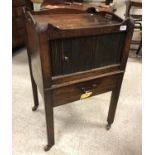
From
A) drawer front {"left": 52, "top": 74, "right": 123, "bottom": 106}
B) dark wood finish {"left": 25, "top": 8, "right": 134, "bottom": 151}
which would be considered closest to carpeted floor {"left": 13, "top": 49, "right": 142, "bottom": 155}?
dark wood finish {"left": 25, "top": 8, "right": 134, "bottom": 151}

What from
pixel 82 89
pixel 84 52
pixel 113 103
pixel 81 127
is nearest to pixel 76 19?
pixel 84 52

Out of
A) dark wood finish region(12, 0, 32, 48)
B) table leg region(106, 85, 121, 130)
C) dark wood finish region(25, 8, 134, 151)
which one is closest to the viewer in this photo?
dark wood finish region(25, 8, 134, 151)

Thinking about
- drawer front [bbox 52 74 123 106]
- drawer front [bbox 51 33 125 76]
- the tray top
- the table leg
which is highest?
the tray top

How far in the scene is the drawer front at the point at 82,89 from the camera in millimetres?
1023

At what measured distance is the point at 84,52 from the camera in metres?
0.94

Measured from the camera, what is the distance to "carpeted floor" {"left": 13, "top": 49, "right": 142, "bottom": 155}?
1281 millimetres

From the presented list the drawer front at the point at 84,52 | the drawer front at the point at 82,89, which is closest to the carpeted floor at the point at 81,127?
the drawer front at the point at 82,89

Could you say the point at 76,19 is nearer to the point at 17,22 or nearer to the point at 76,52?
the point at 76,52

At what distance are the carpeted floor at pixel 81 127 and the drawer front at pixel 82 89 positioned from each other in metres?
0.43

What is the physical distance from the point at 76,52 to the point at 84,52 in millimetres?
50

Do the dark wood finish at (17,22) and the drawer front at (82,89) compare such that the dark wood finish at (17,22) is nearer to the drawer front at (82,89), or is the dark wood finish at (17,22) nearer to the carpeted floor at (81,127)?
the carpeted floor at (81,127)

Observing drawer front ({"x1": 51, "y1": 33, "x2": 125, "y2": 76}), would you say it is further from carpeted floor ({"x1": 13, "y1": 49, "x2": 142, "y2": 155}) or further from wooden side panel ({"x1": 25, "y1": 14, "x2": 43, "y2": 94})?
carpeted floor ({"x1": 13, "y1": 49, "x2": 142, "y2": 155})

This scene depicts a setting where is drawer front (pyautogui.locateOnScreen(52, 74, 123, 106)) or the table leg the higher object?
drawer front (pyautogui.locateOnScreen(52, 74, 123, 106))

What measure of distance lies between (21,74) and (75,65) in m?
1.38
